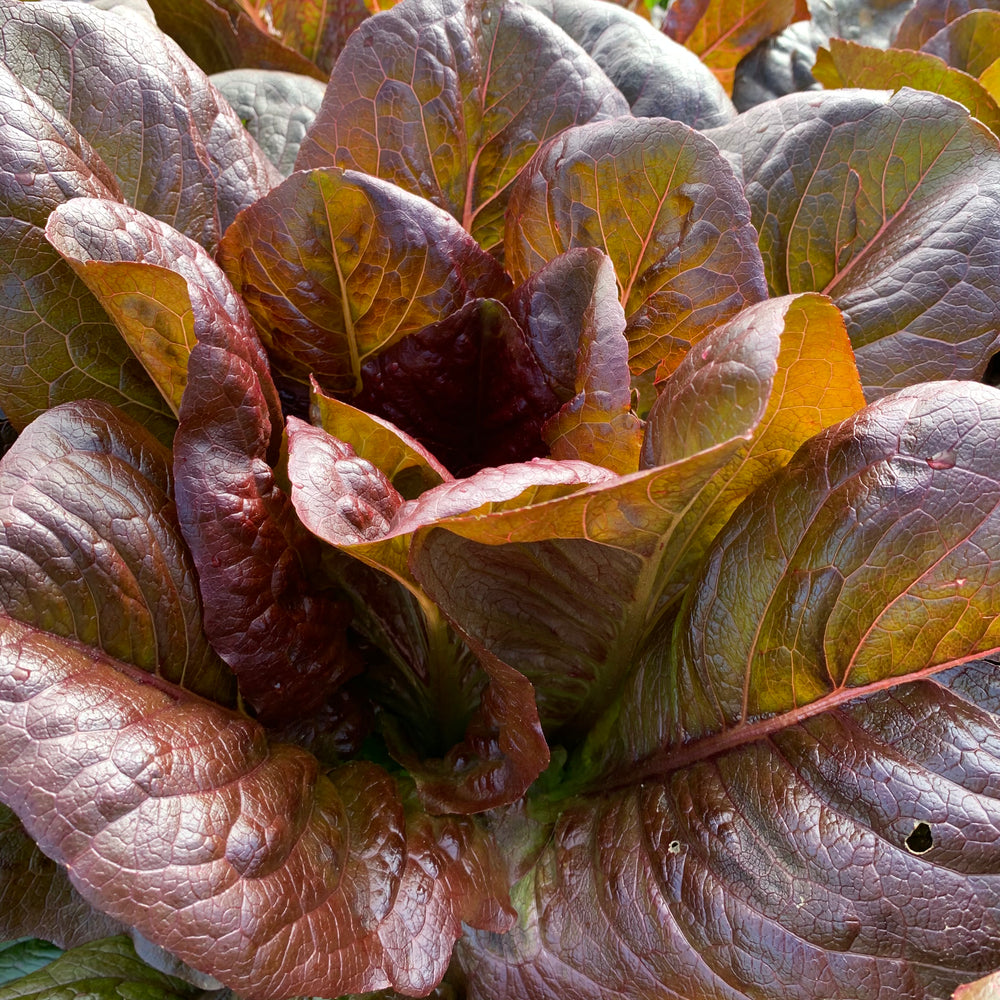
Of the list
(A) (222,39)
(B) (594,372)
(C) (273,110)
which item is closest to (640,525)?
(B) (594,372)

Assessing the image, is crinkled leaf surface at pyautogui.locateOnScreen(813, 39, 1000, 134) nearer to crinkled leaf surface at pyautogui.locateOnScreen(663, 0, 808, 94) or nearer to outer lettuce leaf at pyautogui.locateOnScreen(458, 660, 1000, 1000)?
crinkled leaf surface at pyautogui.locateOnScreen(663, 0, 808, 94)

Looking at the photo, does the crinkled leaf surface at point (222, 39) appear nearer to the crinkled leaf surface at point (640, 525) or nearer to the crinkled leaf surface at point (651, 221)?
the crinkled leaf surface at point (651, 221)

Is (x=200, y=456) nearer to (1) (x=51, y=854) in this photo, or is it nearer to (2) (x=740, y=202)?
(1) (x=51, y=854)

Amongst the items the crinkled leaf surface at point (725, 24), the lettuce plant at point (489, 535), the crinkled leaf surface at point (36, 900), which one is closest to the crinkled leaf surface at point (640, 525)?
the lettuce plant at point (489, 535)

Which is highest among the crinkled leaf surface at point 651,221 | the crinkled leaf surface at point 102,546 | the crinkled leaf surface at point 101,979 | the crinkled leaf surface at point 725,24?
the crinkled leaf surface at point 725,24

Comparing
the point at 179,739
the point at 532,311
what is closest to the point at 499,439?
the point at 532,311
